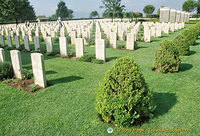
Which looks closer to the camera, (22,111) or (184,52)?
(22,111)

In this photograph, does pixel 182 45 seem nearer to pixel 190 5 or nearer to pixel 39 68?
pixel 39 68

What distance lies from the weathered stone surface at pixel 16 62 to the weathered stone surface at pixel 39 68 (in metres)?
0.79

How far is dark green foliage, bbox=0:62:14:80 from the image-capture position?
19.0 feet

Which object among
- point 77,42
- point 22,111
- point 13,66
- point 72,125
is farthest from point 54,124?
point 77,42

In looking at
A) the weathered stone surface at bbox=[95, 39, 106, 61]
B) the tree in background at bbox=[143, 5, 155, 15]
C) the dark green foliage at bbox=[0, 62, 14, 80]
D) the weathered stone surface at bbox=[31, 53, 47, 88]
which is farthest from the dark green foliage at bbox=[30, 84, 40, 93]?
the tree in background at bbox=[143, 5, 155, 15]

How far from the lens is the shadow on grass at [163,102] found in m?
3.68

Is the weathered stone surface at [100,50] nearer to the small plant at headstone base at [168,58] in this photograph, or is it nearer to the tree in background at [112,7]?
the small plant at headstone base at [168,58]

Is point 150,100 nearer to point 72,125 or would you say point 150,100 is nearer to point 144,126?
point 144,126

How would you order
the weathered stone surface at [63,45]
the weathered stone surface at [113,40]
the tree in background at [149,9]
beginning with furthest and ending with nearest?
the tree in background at [149,9]
the weathered stone surface at [113,40]
the weathered stone surface at [63,45]

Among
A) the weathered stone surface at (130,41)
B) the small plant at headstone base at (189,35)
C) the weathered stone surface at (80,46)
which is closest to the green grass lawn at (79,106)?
the weathered stone surface at (80,46)

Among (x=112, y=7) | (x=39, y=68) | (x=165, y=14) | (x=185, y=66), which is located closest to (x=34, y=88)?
(x=39, y=68)

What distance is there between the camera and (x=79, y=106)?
4047 millimetres

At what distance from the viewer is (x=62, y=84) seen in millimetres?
5383

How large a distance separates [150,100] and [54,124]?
203 centimetres
